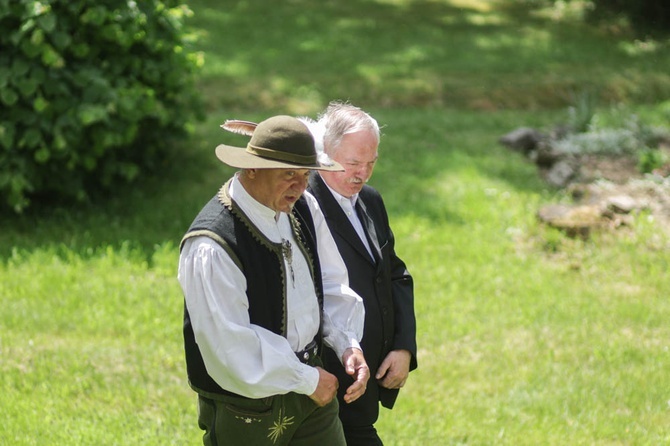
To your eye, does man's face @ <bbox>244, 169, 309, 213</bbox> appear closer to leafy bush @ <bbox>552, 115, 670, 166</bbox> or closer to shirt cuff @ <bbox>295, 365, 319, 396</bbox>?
shirt cuff @ <bbox>295, 365, 319, 396</bbox>

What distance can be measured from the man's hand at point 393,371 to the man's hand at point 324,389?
0.68m

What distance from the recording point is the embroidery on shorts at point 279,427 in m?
3.23

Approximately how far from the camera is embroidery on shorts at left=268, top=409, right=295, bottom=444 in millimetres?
3227

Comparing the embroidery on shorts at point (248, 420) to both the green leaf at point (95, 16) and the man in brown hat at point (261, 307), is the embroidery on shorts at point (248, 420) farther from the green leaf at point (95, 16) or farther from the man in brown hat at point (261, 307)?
the green leaf at point (95, 16)

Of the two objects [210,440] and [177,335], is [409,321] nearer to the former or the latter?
[210,440]

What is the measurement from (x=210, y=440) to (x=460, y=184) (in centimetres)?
665

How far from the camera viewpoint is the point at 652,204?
332 inches

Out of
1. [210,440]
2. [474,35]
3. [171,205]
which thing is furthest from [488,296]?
[474,35]

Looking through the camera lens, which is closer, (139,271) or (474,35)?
(139,271)

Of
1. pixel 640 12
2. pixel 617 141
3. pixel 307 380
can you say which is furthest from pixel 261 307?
pixel 640 12

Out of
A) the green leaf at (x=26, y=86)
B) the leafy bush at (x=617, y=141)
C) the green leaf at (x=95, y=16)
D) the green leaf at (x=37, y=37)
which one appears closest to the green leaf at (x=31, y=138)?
the green leaf at (x=26, y=86)

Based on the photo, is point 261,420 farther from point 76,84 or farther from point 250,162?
point 76,84

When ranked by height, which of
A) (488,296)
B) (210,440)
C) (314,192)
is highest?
(314,192)

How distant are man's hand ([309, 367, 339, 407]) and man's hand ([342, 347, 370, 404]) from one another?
0.60 feet
